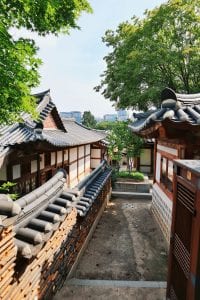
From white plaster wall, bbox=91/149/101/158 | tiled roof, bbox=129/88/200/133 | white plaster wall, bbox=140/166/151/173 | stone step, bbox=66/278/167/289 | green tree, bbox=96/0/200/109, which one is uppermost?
green tree, bbox=96/0/200/109

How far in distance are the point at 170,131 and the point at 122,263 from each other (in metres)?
4.63

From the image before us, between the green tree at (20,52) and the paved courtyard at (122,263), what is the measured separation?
15.0ft

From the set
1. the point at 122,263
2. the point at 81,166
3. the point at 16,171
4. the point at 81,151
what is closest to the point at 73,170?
the point at 81,166

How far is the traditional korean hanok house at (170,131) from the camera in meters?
5.21

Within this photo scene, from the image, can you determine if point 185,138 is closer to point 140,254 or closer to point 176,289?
point 176,289

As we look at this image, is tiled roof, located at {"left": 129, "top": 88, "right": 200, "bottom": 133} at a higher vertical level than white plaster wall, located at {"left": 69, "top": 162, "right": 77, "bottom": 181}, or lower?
higher

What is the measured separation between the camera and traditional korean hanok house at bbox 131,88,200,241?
5210mm

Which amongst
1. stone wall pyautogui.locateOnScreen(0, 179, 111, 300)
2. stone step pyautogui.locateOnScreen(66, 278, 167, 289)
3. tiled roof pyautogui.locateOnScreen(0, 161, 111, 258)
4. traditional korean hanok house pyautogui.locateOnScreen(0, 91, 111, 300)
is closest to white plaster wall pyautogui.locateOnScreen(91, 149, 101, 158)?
traditional korean hanok house pyautogui.locateOnScreen(0, 91, 111, 300)

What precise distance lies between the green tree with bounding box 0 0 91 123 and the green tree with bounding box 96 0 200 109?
10628 millimetres

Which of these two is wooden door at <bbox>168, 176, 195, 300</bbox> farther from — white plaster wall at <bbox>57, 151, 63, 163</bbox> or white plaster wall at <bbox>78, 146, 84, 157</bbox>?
white plaster wall at <bbox>78, 146, 84, 157</bbox>

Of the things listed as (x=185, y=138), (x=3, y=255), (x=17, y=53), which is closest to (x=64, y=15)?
(x=17, y=53)

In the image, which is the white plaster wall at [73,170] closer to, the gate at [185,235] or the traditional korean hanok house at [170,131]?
the traditional korean hanok house at [170,131]

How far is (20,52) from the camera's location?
4.14 m

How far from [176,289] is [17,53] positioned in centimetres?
558
